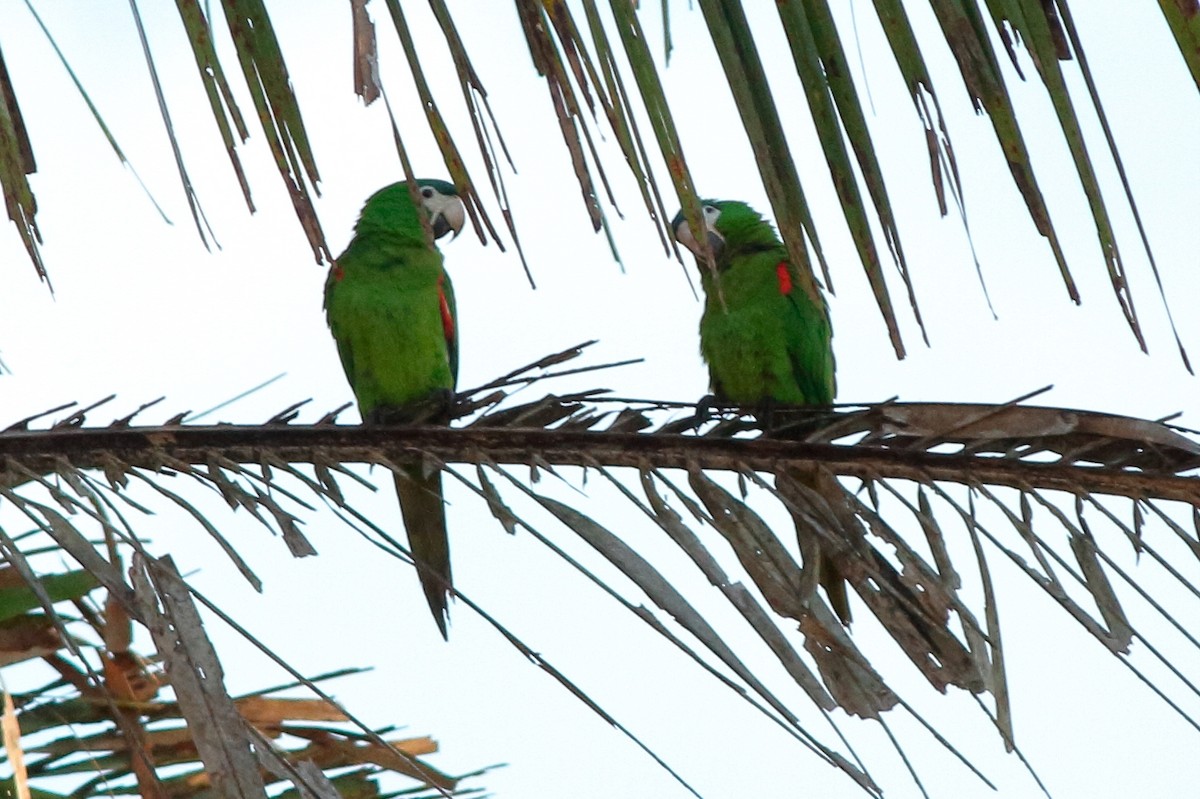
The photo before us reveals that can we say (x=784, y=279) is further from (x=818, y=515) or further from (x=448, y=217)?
(x=818, y=515)

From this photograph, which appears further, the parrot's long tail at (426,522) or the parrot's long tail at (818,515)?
the parrot's long tail at (426,522)

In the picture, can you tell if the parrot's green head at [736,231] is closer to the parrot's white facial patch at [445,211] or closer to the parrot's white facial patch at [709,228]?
the parrot's white facial patch at [709,228]

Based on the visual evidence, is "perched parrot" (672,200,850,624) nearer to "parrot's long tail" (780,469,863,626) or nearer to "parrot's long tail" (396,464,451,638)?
"parrot's long tail" (396,464,451,638)

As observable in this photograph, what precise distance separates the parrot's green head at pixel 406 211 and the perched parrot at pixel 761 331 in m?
0.79

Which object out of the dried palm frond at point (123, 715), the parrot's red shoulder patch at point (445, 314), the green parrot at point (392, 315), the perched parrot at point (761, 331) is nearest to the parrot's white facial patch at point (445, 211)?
the green parrot at point (392, 315)

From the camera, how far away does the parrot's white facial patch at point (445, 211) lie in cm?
440

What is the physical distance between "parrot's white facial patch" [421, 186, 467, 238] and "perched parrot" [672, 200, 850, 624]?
0.91m

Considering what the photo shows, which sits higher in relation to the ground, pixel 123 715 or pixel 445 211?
pixel 445 211

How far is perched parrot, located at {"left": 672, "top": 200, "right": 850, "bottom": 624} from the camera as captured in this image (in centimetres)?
376

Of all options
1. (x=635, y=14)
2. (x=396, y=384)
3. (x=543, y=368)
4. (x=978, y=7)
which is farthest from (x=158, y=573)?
(x=396, y=384)

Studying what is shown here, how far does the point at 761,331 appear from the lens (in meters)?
3.75

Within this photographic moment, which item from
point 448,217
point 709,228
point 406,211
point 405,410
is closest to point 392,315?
point 405,410

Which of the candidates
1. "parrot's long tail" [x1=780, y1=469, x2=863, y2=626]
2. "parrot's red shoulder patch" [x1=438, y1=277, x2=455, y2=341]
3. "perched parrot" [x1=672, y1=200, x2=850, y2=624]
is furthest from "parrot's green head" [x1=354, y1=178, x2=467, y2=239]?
"parrot's long tail" [x1=780, y1=469, x2=863, y2=626]

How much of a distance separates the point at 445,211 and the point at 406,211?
473 mm
